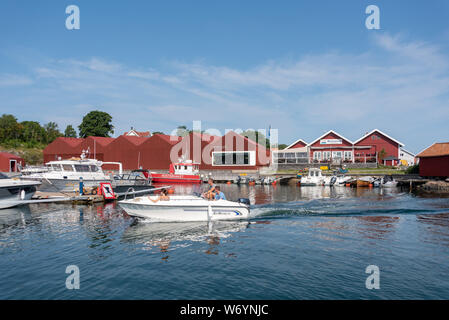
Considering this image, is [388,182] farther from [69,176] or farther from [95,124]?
[95,124]

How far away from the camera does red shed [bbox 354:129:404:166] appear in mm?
54562

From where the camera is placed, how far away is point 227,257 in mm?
10633

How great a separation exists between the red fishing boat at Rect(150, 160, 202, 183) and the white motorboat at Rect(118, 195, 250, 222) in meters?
30.9

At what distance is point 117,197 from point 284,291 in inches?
801

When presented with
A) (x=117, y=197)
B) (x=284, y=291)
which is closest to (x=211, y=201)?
(x=284, y=291)

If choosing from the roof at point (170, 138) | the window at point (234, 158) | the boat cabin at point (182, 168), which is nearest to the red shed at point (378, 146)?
the window at point (234, 158)

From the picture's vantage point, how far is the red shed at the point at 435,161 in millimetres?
37978

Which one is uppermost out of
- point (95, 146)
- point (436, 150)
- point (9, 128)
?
point (9, 128)

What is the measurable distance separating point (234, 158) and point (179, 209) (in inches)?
1544

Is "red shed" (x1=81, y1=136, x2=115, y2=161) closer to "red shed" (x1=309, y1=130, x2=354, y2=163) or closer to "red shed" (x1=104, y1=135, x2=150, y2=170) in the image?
"red shed" (x1=104, y1=135, x2=150, y2=170)

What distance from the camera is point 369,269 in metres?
9.18

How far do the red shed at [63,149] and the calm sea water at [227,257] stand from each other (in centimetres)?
4820

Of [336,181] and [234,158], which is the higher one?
[234,158]

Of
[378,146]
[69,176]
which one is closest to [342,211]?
[69,176]
